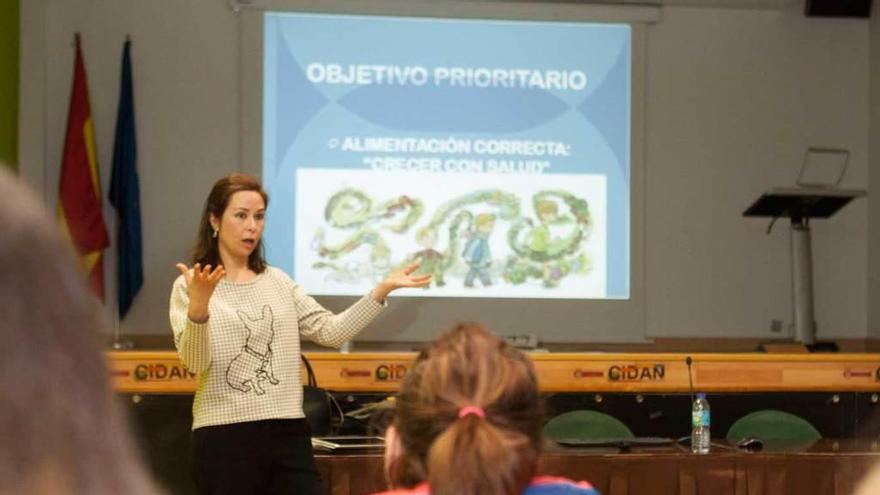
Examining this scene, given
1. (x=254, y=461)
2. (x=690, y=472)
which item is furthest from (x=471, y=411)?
(x=690, y=472)

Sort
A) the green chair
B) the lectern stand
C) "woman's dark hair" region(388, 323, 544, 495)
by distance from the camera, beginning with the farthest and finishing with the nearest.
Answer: the lectern stand < the green chair < "woman's dark hair" region(388, 323, 544, 495)

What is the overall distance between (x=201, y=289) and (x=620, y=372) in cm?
262

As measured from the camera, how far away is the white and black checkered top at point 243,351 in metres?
3.73

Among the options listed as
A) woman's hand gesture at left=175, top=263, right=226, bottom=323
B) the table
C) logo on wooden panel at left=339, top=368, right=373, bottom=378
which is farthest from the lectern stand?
woman's hand gesture at left=175, top=263, right=226, bottom=323

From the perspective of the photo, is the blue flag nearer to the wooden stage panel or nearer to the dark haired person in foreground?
the wooden stage panel

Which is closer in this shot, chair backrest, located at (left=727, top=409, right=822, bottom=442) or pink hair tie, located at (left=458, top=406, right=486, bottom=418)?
pink hair tie, located at (left=458, top=406, right=486, bottom=418)

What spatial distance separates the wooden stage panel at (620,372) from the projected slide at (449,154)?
1925 millimetres

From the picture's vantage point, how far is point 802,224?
7.23 meters

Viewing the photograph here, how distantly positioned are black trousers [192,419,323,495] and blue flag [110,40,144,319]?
3784 mm

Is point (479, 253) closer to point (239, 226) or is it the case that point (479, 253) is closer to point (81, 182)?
point (81, 182)

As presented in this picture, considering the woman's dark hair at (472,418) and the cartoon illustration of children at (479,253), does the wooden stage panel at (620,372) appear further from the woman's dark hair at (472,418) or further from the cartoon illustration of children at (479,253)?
the woman's dark hair at (472,418)

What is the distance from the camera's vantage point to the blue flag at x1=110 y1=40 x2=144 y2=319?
737 cm

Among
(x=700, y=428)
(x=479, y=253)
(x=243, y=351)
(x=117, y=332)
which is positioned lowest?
(x=700, y=428)

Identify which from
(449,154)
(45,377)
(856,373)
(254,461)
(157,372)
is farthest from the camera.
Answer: (449,154)
